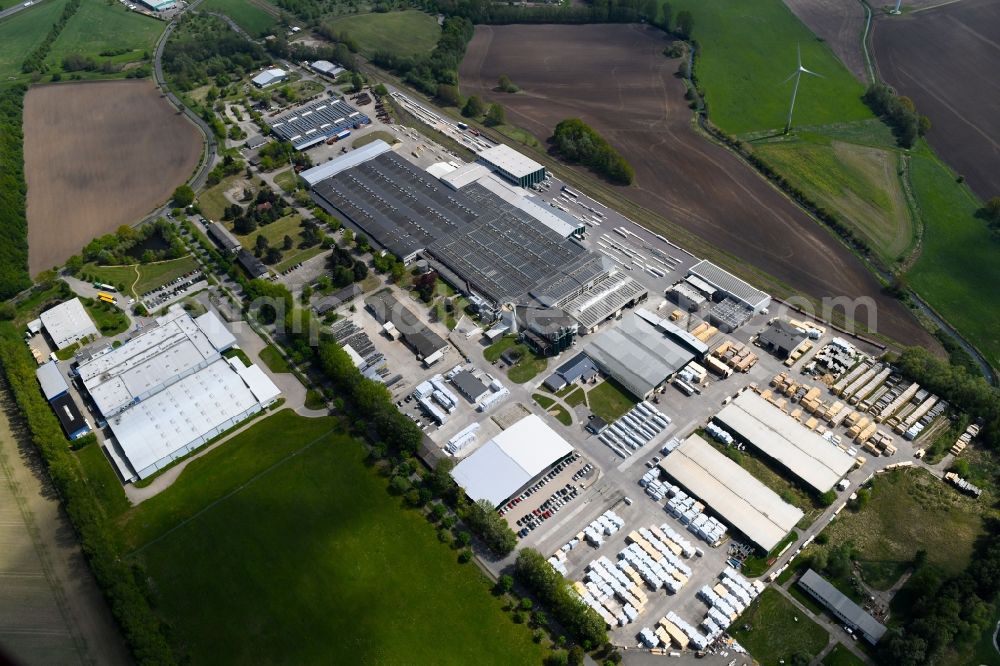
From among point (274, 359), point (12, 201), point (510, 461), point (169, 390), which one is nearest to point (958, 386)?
point (510, 461)

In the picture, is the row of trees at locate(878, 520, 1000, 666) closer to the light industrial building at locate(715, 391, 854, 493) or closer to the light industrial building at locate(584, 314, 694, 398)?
the light industrial building at locate(715, 391, 854, 493)

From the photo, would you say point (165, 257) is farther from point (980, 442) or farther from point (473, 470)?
point (980, 442)

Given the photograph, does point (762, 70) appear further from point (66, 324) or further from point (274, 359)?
point (66, 324)

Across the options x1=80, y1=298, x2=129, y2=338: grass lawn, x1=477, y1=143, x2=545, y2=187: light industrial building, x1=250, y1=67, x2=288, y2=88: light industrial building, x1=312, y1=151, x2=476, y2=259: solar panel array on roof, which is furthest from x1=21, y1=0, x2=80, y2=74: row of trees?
x1=477, y1=143, x2=545, y2=187: light industrial building

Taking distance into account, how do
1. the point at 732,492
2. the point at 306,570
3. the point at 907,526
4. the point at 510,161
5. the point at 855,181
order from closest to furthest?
the point at 306,570, the point at 907,526, the point at 732,492, the point at 855,181, the point at 510,161

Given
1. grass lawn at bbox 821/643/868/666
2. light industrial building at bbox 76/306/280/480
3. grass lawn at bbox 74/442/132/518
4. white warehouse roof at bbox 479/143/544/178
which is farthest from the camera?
white warehouse roof at bbox 479/143/544/178

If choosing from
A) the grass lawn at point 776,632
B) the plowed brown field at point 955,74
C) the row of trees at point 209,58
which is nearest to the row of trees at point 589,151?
the plowed brown field at point 955,74
